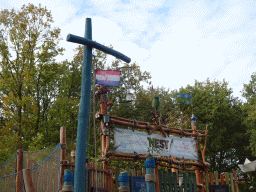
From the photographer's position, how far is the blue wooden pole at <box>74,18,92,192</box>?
158 inches

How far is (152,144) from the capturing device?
9.87 m

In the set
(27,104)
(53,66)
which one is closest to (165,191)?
(27,104)

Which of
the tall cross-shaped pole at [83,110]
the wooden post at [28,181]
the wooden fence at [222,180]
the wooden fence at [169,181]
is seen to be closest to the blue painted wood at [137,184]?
the wooden fence at [169,181]

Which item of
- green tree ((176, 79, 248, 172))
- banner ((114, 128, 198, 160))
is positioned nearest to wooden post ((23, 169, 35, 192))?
banner ((114, 128, 198, 160))

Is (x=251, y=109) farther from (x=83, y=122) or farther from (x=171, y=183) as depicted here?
(x=83, y=122)

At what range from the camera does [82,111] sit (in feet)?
14.0

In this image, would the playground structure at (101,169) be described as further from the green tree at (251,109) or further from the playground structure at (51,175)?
the green tree at (251,109)

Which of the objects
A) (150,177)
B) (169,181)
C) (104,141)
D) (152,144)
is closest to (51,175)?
(104,141)

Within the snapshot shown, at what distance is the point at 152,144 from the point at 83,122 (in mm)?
6043

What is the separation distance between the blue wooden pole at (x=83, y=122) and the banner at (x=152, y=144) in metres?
4.68

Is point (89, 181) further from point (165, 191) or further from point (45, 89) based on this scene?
point (45, 89)

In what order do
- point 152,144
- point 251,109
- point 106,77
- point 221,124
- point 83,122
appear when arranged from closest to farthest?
point 83,122 → point 106,77 → point 152,144 → point 251,109 → point 221,124

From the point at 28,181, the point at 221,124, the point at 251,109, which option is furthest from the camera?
the point at 221,124

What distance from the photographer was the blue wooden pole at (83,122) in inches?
158
